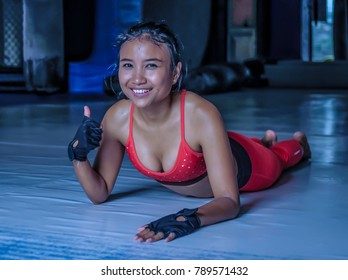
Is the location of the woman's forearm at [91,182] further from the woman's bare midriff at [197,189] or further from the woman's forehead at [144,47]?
the woman's forehead at [144,47]

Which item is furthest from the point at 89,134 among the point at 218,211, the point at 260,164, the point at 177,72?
the point at 260,164

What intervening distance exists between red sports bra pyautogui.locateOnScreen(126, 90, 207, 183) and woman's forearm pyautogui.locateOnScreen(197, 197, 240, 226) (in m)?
0.17

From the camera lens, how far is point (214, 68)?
26.7 ft

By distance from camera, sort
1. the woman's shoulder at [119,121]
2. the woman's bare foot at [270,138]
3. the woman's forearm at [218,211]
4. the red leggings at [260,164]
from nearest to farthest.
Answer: the woman's forearm at [218,211] → the woman's shoulder at [119,121] → the red leggings at [260,164] → the woman's bare foot at [270,138]

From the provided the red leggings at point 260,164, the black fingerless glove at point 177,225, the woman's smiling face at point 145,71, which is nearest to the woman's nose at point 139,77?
the woman's smiling face at point 145,71

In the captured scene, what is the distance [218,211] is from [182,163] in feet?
0.72

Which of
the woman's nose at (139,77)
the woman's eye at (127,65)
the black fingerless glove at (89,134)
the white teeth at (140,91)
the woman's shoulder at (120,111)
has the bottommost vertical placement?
the black fingerless glove at (89,134)

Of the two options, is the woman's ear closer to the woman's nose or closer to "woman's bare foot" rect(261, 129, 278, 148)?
the woman's nose

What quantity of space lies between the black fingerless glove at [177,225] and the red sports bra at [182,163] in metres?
0.26

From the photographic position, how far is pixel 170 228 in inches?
70.0

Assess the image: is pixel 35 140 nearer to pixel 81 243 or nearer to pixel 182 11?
pixel 81 243

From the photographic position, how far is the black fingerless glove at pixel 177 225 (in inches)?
70.0

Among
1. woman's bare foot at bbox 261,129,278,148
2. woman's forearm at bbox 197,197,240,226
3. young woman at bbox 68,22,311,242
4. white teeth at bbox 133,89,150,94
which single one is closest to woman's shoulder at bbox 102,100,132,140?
young woman at bbox 68,22,311,242
